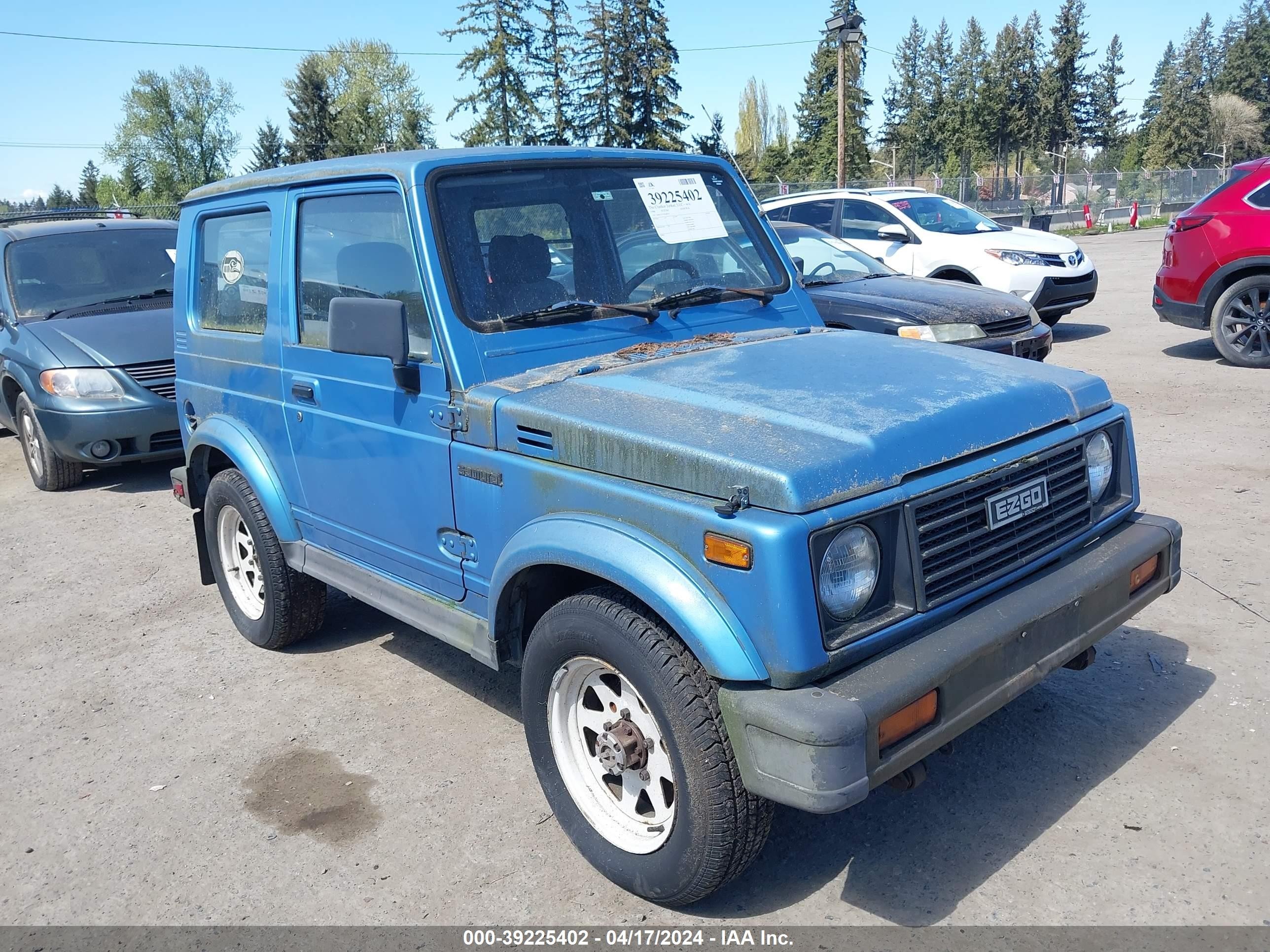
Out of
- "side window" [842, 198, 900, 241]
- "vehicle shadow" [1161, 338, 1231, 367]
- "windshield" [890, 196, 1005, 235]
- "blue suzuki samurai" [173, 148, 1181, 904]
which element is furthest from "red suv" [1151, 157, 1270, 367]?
"blue suzuki samurai" [173, 148, 1181, 904]

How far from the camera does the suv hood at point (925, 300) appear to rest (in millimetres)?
8039

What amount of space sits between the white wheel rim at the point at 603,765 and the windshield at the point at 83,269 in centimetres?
677

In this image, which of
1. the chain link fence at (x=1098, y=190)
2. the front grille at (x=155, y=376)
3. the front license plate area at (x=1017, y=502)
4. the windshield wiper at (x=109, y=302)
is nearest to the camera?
the front license plate area at (x=1017, y=502)

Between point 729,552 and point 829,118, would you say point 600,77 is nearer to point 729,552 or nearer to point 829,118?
point 829,118

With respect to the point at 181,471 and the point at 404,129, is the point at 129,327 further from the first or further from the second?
the point at 404,129

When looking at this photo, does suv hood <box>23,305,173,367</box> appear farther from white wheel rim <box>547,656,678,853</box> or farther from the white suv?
the white suv

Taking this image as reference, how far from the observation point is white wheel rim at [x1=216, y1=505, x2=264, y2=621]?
4.86 metres

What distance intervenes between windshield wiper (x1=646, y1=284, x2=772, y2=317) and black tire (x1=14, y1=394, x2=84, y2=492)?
5.96 meters

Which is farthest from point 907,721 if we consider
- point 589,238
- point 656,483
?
point 589,238

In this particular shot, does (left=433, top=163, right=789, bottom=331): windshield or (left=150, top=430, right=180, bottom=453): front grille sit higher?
(left=433, top=163, right=789, bottom=331): windshield

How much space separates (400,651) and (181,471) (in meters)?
1.48

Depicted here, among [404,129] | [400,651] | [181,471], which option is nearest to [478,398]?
[400,651]

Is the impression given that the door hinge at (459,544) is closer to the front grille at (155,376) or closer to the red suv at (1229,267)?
the front grille at (155,376)

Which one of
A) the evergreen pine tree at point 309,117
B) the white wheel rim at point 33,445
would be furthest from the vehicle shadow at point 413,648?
the evergreen pine tree at point 309,117
